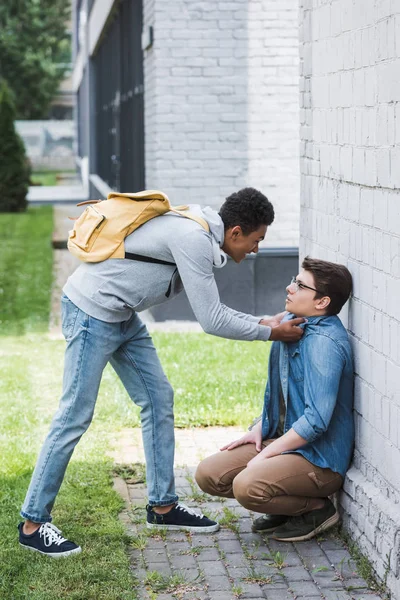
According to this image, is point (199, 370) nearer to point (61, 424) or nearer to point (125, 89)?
point (61, 424)

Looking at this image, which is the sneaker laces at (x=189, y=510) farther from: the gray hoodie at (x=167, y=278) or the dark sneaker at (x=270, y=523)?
the gray hoodie at (x=167, y=278)

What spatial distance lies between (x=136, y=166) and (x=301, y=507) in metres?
9.85

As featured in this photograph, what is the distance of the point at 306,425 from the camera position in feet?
15.6

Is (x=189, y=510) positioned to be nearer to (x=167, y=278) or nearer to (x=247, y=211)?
(x=167, y=278)

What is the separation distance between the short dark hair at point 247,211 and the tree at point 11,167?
842 inches

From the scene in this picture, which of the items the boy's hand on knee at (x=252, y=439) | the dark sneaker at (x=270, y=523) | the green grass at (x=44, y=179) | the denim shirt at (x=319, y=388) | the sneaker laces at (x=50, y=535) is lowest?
the dark sneaker at (x=270, y=523)

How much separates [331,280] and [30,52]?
188ft

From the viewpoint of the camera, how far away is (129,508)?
18.6 feet

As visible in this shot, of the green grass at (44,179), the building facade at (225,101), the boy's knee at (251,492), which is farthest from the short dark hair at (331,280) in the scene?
the green grass at (44,179)

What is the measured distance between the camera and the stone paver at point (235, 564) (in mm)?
4520

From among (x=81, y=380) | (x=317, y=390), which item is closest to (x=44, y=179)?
(x=81, y=380)

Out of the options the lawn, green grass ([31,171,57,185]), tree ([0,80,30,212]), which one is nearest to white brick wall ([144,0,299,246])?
the lawn

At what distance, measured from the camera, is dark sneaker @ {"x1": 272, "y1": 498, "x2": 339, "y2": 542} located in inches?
201

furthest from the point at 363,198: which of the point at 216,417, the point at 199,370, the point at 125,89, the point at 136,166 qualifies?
the point at 125,89
